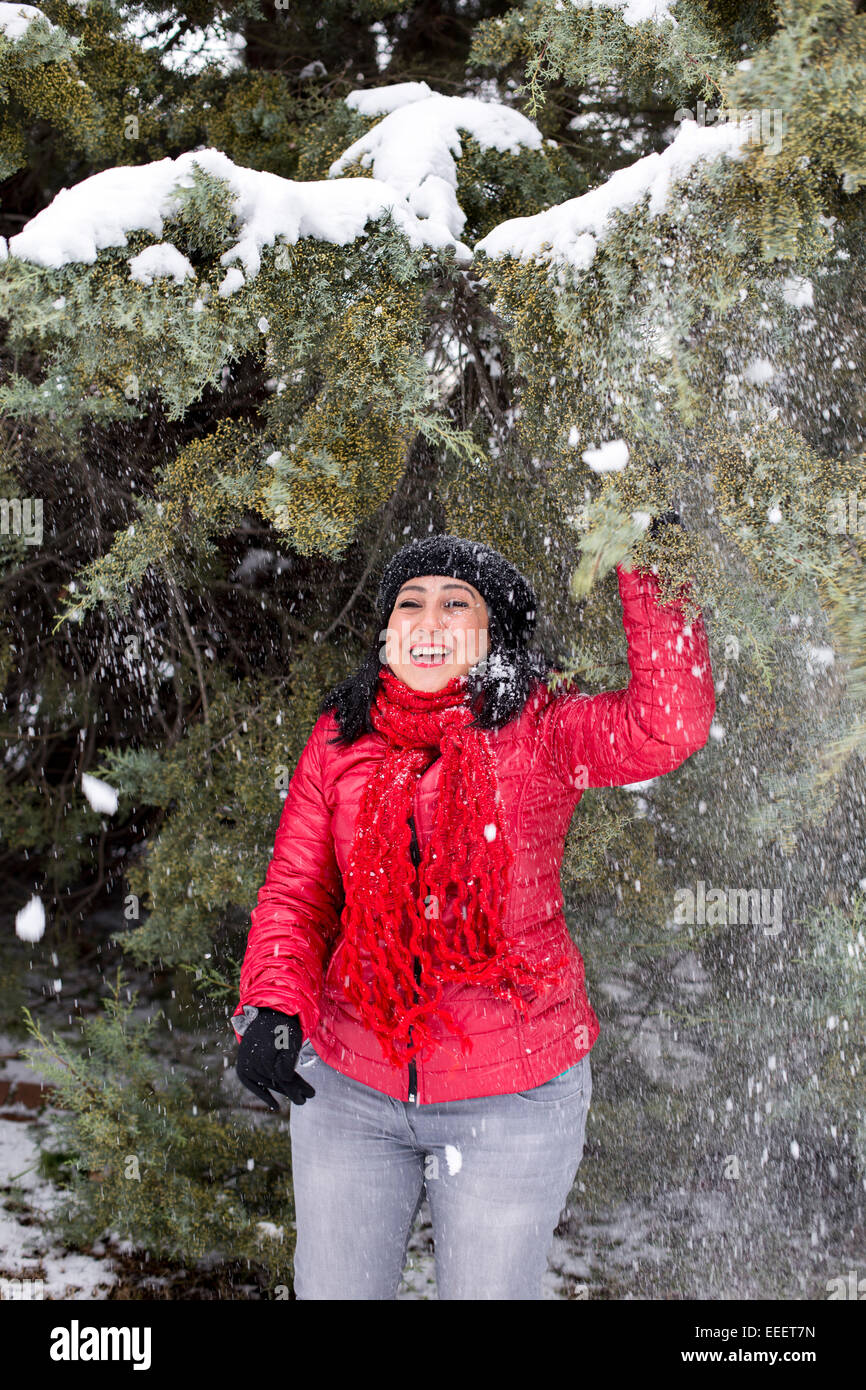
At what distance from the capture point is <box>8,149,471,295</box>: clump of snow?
7.18 ft

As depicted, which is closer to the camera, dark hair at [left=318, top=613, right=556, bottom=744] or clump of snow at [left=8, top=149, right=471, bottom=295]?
dark hair at [left=318, top=613, right=556, bottom=744]

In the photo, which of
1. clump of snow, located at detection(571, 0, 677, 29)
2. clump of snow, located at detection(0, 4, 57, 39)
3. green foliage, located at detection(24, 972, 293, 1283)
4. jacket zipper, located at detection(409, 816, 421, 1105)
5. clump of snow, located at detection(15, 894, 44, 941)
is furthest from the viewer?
clump of snow, located at detection(15, 894, 44, 941)

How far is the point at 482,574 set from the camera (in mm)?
2211

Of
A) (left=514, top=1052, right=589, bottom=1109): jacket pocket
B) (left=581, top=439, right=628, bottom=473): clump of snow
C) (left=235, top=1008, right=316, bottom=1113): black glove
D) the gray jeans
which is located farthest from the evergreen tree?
(left=235, top=1008, right=316, bottom=1113): black glove

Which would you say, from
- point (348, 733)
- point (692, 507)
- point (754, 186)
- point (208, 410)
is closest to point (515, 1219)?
point (348, 733)

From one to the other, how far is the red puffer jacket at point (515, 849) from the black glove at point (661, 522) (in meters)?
0.08

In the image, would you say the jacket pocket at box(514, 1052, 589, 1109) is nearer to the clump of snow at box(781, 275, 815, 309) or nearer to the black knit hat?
the black knit hat

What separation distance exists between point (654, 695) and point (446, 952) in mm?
691

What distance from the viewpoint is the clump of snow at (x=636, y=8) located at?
232cm

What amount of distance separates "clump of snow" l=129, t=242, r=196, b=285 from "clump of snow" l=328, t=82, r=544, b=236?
2.03 ft

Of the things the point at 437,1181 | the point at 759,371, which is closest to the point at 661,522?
the point at 759,371

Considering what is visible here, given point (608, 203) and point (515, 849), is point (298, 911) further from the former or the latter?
point (608, 203)

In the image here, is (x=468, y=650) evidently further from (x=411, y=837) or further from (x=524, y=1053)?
(x=524, y=1053)

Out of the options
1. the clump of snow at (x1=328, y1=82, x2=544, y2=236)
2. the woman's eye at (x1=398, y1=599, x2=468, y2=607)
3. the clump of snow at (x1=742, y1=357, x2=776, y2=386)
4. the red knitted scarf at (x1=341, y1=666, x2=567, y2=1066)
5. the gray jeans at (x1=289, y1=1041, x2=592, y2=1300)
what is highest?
the clump of snow at (x1=328, y1=82, x2=544, y2=236)
